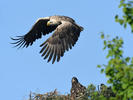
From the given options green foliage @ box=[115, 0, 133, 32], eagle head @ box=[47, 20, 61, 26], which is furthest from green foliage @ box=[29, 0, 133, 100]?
eagle head @ box=[47, 20, 61, 26]

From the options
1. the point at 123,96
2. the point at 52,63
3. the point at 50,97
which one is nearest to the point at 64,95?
the point at 50,97

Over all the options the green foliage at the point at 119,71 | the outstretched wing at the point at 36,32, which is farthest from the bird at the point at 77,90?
the green foliage at the point at 119,71

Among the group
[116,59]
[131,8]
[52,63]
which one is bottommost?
[116,59]

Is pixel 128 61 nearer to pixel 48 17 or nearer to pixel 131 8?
pixel 131 8

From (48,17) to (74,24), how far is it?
6.68 feet

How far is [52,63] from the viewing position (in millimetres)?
19219

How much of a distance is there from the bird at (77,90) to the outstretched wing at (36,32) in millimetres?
2899

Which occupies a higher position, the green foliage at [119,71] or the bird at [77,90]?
the bird at [77,90]

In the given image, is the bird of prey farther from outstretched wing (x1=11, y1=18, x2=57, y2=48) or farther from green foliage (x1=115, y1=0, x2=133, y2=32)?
green foliage (x1=115, y1=0, x2=133, y2=32)

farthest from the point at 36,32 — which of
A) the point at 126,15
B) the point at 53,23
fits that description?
the point at 126,15

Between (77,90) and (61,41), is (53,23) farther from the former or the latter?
(77,90)

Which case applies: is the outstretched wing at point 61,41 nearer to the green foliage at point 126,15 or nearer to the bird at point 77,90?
the bird at point 77,90

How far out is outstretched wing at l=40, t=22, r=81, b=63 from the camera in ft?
65.1

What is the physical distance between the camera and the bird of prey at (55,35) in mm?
19987
